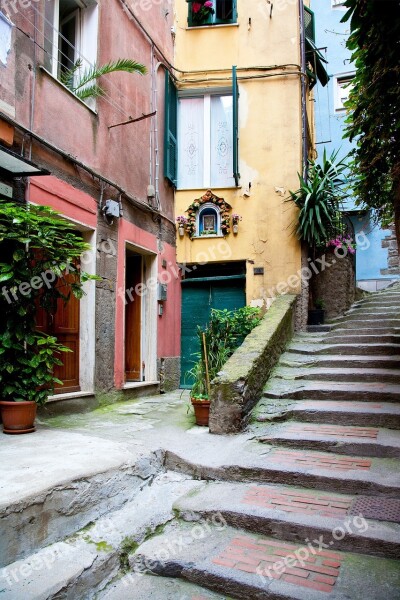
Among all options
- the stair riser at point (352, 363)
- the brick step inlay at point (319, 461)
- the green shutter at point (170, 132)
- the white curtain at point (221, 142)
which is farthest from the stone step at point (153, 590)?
the white curtain at point (221, 142)

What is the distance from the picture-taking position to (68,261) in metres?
4.49

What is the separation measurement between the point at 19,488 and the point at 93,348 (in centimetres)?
342

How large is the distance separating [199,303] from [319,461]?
17.6 ft

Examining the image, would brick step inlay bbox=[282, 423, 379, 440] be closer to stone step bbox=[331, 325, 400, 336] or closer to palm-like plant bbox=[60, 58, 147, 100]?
stone step bbox=[331, 325, 400, 336]

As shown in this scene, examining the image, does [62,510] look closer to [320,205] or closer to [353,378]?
[353,378]

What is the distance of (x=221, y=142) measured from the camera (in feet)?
29.1

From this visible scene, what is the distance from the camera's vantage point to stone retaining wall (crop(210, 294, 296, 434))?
458 cm

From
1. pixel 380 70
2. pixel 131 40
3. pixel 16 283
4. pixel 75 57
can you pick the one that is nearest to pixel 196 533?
pixel 16 283

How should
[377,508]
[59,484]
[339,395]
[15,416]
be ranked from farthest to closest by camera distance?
[339,395]
[15,416]
[377,508]
[59,484]

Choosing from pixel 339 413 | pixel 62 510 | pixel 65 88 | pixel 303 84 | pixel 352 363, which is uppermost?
pixel 303 84

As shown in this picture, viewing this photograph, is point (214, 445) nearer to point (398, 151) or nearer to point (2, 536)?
point (2, 536)

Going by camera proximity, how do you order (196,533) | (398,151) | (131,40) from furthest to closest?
(131,40)
(398,151)
(196,533)

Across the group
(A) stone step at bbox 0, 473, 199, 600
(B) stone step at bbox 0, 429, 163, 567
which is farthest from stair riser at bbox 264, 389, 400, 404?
(A) stone step at bbox 0, 473, 199, 600

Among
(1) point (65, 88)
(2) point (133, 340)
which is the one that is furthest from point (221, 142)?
(2) point (133, 340)
